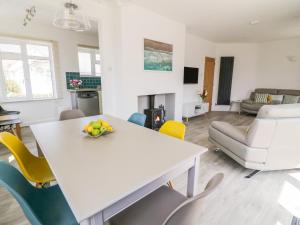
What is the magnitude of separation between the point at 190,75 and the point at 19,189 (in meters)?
5.10

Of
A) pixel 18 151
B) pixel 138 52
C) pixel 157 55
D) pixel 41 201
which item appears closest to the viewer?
pixel 41 201

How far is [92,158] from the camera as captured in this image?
110 cm

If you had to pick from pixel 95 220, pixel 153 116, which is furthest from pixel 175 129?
pixel 153 116

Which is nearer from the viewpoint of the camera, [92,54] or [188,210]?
[188,210]

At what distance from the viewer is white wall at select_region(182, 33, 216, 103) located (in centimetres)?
548

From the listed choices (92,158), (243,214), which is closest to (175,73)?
(243,214)

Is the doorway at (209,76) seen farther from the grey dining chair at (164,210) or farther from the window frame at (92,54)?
the grey dining chair at (164,210)

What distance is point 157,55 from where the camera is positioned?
3887mm

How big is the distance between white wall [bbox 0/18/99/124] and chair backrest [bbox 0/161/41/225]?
404cm

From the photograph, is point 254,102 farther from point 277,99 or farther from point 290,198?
point 290,198

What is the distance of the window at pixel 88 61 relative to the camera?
17.3 feet

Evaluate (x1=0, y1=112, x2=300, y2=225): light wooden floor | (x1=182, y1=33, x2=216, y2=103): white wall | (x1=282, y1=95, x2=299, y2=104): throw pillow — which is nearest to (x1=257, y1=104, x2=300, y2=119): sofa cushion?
Result: (x1=0, y1=112, x2=300, y2=225): light wooden floor

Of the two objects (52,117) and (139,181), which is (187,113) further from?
(139,181)

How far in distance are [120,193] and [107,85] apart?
2.97 m
